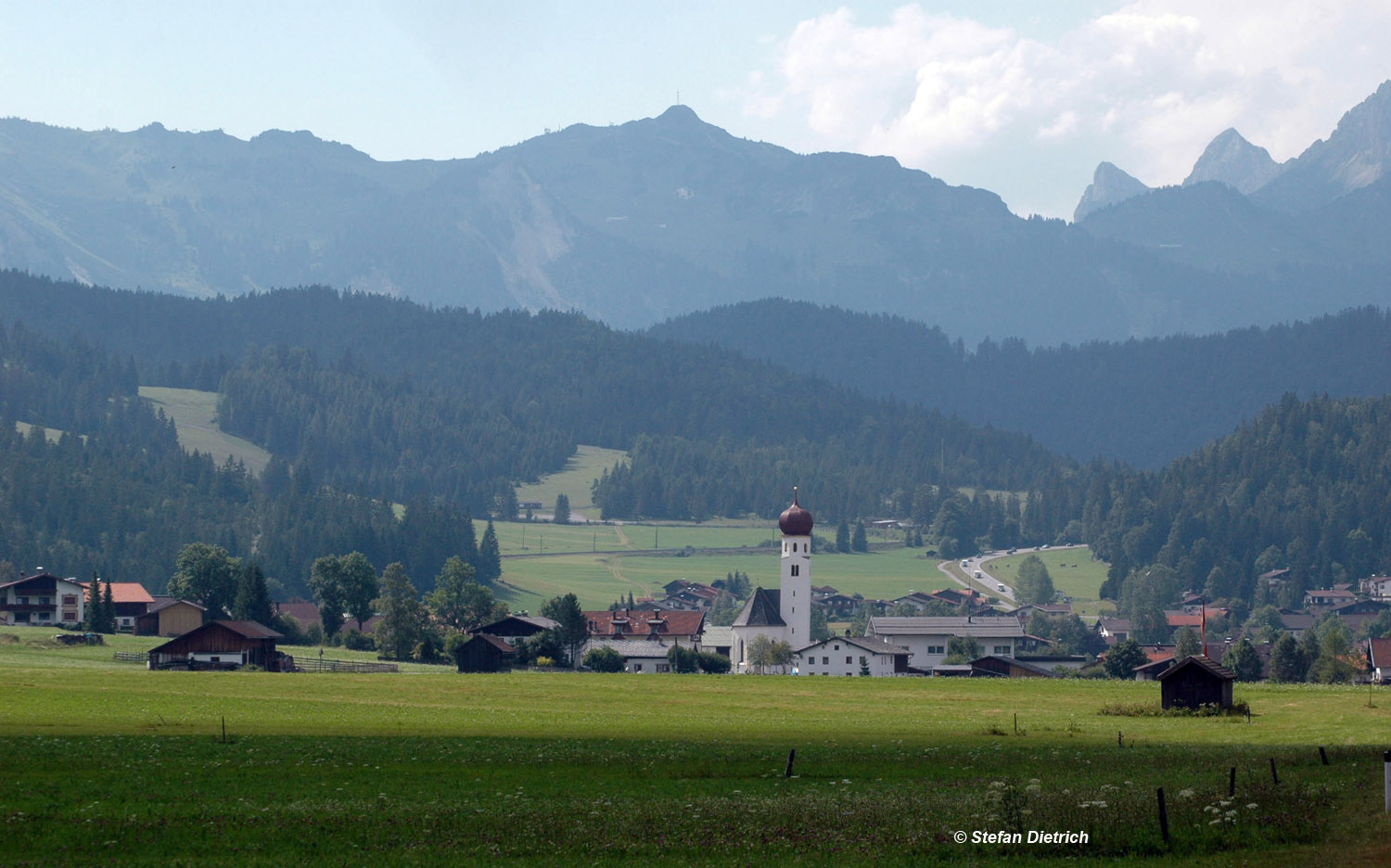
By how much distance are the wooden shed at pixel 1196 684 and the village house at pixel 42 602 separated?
10204cm

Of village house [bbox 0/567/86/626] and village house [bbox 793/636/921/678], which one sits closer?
village house [bbox 793/636/921/678]

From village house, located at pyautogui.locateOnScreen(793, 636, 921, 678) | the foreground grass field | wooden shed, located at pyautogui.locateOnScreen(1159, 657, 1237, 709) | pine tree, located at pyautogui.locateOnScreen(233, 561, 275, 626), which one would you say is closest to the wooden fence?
pine tree, located at pyautogui.locateOnScreen(233, 561, 275, 626)

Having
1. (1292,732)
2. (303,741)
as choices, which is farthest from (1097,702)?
(303,741)

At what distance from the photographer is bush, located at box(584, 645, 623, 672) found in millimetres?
137000

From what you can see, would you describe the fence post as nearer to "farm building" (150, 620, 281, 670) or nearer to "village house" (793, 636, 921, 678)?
"farm building" (150, 620, 281, 670)

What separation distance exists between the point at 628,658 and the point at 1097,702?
208ft

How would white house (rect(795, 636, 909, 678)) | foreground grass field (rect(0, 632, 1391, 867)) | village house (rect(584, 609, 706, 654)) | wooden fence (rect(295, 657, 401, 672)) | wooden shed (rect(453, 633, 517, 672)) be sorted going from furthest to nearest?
village house (rect(584, 609, 706, 654)) < white house (rect(795, 636, 909, 678)) < wooden shed (rect(453, 633, 517, 672)) < wooden fence (rect(295, 657, 401, 672)) < foreground grass field (rect(0, 632, 1391, 867))

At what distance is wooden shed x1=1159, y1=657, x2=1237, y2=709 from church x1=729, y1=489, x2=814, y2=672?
75128 mm

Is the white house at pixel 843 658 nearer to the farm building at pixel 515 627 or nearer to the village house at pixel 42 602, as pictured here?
the farm building at pixel 515 627

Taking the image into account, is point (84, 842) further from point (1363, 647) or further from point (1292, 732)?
point (1363, 647)

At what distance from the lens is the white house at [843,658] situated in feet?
472

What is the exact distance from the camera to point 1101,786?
38.2 m

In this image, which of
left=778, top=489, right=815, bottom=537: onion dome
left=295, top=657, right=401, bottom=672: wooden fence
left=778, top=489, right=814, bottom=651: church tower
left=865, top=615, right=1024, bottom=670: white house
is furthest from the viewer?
left=865, top=615, right=1024, bottom=670: white house

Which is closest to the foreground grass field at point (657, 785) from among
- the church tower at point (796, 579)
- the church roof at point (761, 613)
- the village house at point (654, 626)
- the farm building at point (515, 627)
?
the farm building at point (515, 627)
